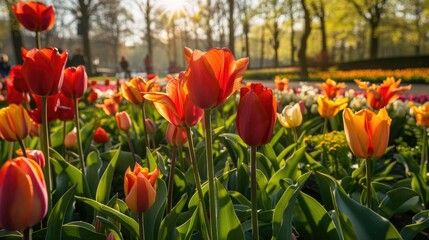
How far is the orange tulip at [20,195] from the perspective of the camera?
2.39ft

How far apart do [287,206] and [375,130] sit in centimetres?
36

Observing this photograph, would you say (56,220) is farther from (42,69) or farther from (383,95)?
(383,95)

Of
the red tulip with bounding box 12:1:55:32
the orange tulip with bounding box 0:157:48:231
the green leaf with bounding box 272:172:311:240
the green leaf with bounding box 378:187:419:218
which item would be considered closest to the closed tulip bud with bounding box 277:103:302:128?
the green leaf with bounding box 378:187:419:218

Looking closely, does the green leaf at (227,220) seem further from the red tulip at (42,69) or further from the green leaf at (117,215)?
the red tulip at (42,69)

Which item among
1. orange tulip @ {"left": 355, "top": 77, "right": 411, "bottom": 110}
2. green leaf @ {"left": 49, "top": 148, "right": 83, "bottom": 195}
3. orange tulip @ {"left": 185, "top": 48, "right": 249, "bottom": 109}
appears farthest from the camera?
orange tulip @ {"left": 355, "top": 77, "right": 411, "bottom": 110}

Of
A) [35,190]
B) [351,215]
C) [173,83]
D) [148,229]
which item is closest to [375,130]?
[351,215]

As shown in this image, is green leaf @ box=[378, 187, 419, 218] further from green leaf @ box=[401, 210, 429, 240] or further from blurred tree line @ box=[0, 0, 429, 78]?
blurred tree line @ box=[0, 0, 429, 78]

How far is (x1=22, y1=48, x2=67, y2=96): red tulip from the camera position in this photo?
4.00ft

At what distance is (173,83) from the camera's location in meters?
1.04

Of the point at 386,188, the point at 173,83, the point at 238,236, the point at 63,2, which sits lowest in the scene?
the point at 386,188

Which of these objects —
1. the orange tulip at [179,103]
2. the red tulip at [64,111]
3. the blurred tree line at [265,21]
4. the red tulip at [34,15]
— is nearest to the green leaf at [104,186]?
the red tulip at [64,111]

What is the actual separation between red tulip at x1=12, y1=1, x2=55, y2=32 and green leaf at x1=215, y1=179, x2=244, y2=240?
159 cm

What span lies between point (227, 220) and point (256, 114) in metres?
0.40

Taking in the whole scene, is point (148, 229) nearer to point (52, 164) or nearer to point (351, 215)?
point (351, 215)
